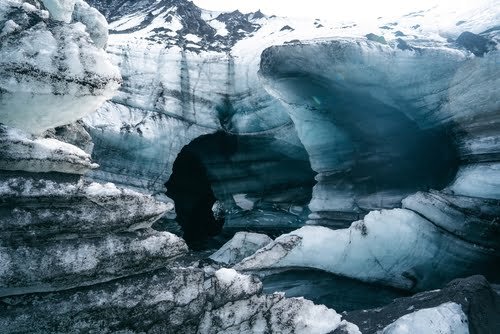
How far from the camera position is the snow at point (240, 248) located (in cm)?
723

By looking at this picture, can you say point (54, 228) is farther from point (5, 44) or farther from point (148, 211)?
point (5, 44)

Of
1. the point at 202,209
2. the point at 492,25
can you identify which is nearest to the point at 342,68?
the point at 492,25

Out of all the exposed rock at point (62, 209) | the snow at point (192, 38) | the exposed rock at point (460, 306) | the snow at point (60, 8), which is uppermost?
the snow at point (60, 8)

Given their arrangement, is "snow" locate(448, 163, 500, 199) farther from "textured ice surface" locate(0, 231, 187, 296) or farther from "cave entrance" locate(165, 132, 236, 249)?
"cave entrance" locate(165, 132, 236, 249)

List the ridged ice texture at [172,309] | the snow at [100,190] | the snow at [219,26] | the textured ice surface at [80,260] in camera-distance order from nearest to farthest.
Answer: the textured ice surface at [80,260] < the ridged ice texture at [172,309] < the snow at [100,190] < the snow at [219,26]

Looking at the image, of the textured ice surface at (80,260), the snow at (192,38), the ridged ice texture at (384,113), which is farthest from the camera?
the snow at (192,38)

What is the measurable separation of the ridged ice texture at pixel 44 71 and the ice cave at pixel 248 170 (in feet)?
0.04

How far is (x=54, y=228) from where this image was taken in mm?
2621

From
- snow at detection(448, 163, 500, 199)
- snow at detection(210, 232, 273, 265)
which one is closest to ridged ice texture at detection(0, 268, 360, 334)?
snow at detection(448, 163, 500, 199)

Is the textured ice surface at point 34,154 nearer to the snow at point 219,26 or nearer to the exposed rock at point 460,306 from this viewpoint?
the exposed rock at point 460,306

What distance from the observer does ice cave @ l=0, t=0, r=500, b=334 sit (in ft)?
8.75

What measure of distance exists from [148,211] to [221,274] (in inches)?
Answer: 31.8

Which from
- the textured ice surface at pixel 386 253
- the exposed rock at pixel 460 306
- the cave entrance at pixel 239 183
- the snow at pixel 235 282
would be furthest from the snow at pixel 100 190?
the cave entrance at pixel 239 183

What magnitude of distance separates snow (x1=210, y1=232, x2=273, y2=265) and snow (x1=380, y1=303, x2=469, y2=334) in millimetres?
4054
